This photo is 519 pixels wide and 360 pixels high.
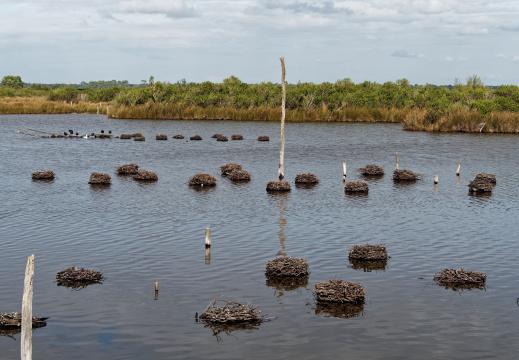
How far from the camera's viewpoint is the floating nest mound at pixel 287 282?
77.7 ft

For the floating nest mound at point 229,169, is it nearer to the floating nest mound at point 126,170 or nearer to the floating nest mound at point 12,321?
the floating nest mound at point 126,170

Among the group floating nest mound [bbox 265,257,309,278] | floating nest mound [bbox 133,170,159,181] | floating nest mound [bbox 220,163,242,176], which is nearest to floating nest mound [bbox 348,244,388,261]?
floating nest mound [bbox 265,257,309,278]

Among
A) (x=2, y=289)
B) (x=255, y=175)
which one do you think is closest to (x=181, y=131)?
(x=255, y=175)

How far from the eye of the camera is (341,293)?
21.5 m

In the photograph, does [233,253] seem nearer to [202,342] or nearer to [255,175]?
[202,342]

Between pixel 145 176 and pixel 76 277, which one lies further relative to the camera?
pixel 145 176

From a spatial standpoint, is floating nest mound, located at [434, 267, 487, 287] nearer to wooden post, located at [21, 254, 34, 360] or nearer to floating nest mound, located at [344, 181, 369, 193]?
wooden post, located at [21, 254, 34, 360]

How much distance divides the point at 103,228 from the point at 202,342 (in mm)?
15717

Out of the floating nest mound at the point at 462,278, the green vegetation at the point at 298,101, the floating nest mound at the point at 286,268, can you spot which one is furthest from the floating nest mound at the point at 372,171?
the green vegetation at the point at 298,101

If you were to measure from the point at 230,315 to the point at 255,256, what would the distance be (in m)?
Result: 8.12

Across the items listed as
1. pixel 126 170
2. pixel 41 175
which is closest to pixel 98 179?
pixel 41 175

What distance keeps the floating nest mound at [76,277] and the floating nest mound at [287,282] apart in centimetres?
646

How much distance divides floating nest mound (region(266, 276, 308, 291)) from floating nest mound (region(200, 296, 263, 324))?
3.53 metres

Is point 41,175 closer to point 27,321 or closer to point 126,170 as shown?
point 126,170
